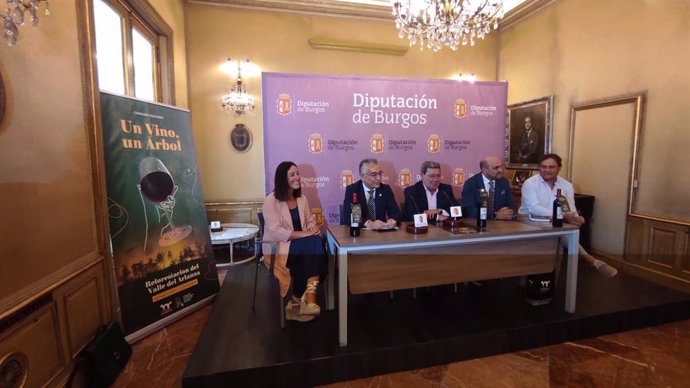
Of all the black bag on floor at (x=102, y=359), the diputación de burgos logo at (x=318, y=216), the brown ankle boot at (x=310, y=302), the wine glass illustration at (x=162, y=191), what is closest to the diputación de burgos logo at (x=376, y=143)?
the diputación de burgos logo at (x=318, y=216)

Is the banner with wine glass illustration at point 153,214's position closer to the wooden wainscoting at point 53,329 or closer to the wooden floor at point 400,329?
the wooden wainscoting at point 53,329

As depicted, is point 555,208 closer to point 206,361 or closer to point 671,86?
point 671,86

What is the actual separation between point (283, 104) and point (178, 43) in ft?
7.13

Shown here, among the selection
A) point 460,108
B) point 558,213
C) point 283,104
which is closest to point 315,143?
point 283,104

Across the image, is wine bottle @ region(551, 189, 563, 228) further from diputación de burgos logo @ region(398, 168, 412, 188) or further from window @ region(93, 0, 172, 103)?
window @ region(93, 0, 172, 103)

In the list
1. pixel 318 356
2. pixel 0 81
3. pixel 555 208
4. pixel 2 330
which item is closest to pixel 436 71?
pixel 555 208

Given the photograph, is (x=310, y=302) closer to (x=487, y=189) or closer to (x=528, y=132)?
(x=487, y=189)

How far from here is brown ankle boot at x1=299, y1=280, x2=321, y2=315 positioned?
7.74ft

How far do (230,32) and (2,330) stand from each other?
438 cm

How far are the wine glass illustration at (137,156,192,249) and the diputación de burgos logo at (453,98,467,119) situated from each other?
2.89 m

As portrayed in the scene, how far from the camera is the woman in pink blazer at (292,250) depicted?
2.47 metres

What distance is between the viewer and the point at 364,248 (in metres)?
2.09

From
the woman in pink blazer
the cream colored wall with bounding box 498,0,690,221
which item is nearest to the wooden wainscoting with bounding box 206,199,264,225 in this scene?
the woman in pink blazer

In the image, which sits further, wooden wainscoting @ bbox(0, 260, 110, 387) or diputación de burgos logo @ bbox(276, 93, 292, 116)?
diputación de burgos logo @ bbox(276, 93, 292, 116)
